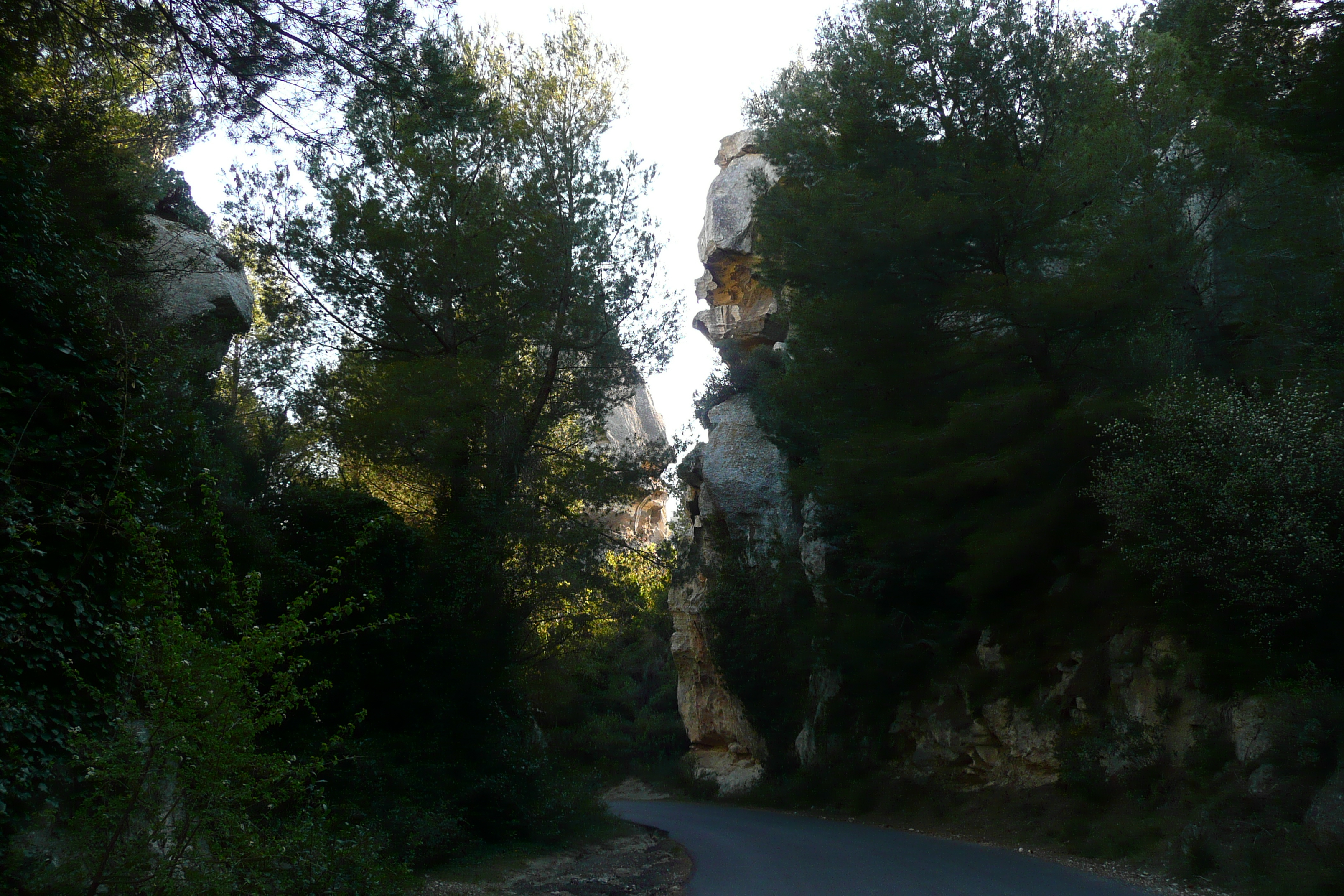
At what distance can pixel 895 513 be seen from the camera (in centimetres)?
1473

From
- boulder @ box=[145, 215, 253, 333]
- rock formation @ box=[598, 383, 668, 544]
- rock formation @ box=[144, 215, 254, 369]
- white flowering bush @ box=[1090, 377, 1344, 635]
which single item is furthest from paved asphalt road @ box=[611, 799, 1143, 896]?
boulder @ box=[145, 215, 253, 333]

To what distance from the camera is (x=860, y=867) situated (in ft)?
34.8

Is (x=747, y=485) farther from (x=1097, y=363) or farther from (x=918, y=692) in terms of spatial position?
(x=1097, y=363)

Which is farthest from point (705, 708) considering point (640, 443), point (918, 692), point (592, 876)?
point (592, 876)

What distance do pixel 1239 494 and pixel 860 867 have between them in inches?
250

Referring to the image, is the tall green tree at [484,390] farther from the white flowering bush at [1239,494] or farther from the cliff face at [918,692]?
the white flowering bush at [1239,494]

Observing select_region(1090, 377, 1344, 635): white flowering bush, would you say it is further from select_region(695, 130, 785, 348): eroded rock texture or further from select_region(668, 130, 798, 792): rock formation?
select_region(695, 130, 785, 348): eroded rock texture

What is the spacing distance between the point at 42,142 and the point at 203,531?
486 cm

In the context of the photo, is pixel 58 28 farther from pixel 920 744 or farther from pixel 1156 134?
pixel 920 744

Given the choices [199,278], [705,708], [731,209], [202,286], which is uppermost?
[731,209]

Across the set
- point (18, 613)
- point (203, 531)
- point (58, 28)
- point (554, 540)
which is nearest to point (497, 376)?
point (554, 540)

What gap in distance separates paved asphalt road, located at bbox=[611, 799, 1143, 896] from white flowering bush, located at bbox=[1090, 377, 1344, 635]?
3760 millimetres

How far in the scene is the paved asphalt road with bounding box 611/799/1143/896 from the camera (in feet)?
29.0

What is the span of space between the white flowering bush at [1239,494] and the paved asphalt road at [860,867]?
3.76m
